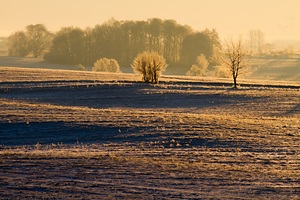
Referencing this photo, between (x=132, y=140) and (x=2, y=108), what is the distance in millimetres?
14842

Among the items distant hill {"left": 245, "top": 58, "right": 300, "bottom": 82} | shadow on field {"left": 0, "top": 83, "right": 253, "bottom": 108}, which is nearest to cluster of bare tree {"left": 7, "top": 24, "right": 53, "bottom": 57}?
distant hill {"left": 245, "top": 58, "right": 300, "bottom": 82}

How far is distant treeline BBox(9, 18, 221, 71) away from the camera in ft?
428

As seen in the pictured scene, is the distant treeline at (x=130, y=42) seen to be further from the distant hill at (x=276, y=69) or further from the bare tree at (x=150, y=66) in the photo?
the bare tree at (x=150, y=66)

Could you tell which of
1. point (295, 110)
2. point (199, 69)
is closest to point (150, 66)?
point (295, 110)

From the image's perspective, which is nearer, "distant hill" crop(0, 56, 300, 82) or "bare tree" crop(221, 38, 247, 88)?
"bare tree" crop(221, 38, 247, 88)

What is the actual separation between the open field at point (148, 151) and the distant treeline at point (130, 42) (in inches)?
3273

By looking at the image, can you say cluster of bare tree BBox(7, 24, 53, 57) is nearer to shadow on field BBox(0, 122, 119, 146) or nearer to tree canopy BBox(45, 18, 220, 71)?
tree canopy BBox(45, 18, 220, 71)

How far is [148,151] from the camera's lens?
2366 cm

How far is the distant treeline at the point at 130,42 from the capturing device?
428 ft

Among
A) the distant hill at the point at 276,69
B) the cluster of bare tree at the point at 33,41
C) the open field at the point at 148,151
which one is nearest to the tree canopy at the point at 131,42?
the distant hill at the point at 276,69

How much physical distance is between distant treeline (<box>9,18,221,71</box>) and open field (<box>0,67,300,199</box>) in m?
83.1

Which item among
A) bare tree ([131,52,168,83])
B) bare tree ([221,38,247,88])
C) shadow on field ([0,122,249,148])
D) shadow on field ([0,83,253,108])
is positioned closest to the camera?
shadow on field ([0,122,249,148])

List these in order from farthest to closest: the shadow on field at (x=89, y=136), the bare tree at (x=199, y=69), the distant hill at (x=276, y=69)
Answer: the distant hill at (x=276, y=69) → the bare tree at (x=199, y=69) → the shadow on field at (x=89, y=136)

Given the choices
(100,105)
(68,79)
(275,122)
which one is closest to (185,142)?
(275,122)
